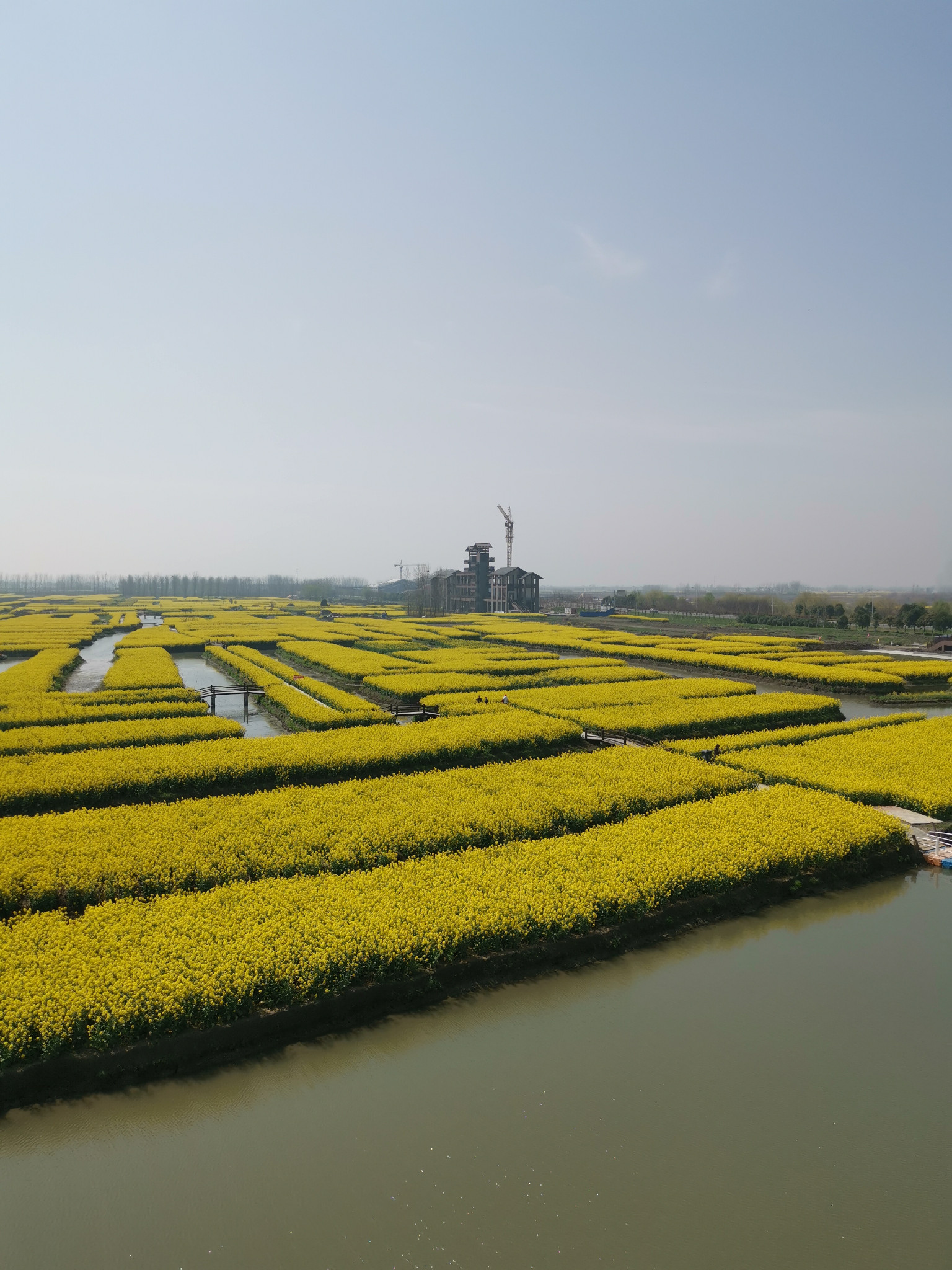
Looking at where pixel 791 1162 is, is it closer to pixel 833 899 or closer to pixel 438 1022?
pixel 438 1022

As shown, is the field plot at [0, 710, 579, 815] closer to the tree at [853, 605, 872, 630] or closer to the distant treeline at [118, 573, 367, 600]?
the tree at [853, 605, 872, 630]

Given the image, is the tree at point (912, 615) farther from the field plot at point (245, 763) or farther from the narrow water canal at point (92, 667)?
the narrow water canal at point (92, 667)

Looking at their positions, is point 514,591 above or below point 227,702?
above

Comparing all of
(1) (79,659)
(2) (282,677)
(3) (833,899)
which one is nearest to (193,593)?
(1) (79,659)

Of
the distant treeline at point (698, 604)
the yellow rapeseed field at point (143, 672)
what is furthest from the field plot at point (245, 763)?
the distant treeline at point (698, 604)

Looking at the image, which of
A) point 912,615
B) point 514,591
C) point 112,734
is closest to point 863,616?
point 912,615

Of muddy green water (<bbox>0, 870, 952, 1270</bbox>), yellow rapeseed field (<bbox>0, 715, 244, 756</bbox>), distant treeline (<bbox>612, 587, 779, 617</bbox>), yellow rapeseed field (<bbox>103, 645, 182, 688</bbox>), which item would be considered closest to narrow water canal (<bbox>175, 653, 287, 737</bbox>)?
yellow rapeseed field (<bbox>103, 645, 182, 688</bbox>)

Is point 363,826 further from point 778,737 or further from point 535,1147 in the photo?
point 778,737
